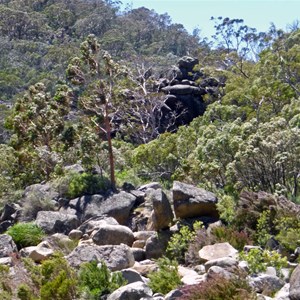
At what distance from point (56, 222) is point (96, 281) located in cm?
631

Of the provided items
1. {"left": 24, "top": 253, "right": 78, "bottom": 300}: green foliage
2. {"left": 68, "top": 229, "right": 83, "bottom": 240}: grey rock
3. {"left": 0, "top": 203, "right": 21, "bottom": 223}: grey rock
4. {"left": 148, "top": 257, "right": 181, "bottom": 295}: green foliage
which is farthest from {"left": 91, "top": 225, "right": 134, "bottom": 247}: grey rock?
{"left": 0, "top": 203, "right": 21, "bottom": 223}: grey rock

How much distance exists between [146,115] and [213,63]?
361 inches

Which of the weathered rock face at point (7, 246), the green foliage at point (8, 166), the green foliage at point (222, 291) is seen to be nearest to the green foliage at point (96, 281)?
the green foliage at point (222, 291)

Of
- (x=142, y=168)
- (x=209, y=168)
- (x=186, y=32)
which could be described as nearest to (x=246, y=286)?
(x=209, y=168)

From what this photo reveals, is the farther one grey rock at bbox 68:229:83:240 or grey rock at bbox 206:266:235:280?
grey rock at bbox 68:229:83:240

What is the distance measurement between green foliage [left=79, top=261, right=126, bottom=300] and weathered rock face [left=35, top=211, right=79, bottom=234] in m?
5.69

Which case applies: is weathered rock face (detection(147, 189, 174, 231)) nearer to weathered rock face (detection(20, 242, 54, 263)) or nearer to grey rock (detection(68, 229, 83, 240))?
grey rock (detection(68, 229, 83, 240))

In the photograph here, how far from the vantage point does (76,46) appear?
227ft

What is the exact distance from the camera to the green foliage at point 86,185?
56.5 feet

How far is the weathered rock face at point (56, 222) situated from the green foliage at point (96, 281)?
5.69 meters

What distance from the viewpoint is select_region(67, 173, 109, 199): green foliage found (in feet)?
56.5

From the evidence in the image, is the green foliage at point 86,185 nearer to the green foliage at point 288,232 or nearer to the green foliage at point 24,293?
the green foliage at point 288,232

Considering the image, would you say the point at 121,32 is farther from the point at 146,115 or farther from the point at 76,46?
the point at 146,115

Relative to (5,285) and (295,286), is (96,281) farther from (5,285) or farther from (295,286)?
(295,286)
